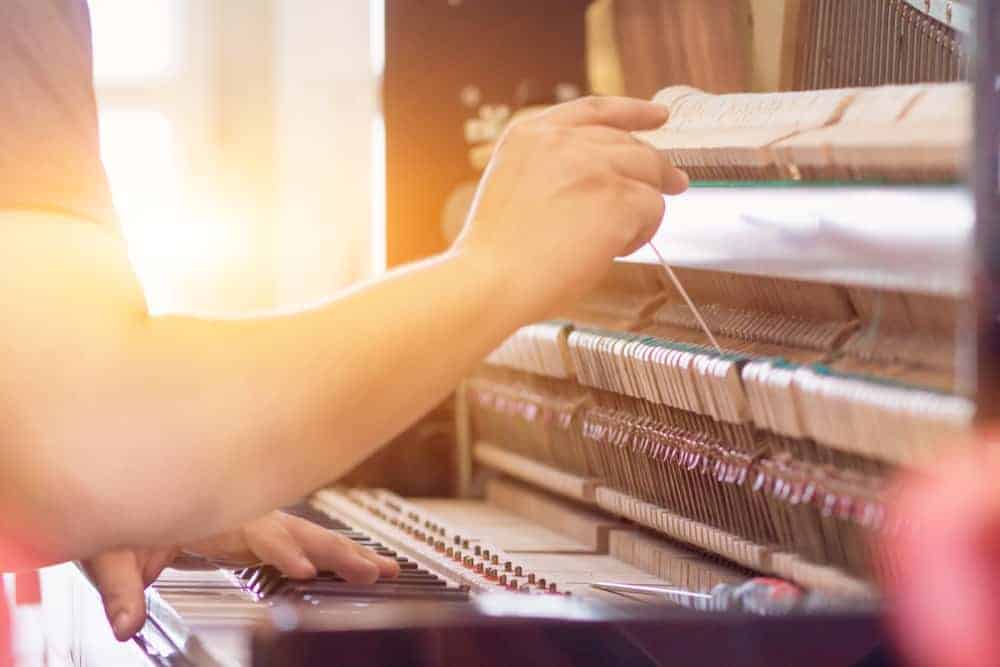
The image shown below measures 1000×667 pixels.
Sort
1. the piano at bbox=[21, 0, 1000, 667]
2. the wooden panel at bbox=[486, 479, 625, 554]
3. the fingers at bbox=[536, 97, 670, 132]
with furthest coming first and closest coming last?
the wooden panel at bbox=[486, 479, 625, 554]
the fingers at bbox=[536, 97, 670, 132]
the piano at bbox=[21, 0, 1000, 667]

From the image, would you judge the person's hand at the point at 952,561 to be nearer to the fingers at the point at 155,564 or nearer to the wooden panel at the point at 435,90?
the fingers at the point at 155,564

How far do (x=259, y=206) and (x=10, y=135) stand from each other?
943mm

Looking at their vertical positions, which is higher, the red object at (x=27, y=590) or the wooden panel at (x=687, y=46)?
the wooden panel at (x=687, y=46)

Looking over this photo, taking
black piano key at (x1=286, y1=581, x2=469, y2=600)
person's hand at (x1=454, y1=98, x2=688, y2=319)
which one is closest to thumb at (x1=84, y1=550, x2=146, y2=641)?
black piano key at (x1=286, y1=581, x2=469, y2=600)

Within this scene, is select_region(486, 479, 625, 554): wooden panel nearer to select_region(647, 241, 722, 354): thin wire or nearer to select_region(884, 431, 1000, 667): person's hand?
select_region(647, 241, 722, 354): thin wire

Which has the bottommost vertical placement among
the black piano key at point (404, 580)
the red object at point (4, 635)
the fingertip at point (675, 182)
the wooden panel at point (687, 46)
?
the red object at point (4, 635)

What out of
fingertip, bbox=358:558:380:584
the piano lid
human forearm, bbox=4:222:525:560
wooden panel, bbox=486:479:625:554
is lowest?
wooden panel, bbox=486:479:625:554

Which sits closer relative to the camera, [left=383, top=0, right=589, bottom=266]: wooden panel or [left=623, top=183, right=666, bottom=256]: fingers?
[left=623, top=183, right=666, bottom=256]: fingers

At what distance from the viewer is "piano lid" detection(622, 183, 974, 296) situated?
114cm

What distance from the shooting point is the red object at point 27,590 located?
213cm

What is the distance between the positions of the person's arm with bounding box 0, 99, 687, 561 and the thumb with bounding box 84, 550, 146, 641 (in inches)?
3.8

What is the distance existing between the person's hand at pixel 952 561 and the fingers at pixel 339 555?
478 millimetres

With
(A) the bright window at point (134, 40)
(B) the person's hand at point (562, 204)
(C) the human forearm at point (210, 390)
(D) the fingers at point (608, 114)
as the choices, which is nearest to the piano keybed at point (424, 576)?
(C) the human forearm at point (210, 390)

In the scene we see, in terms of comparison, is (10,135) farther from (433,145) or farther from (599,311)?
(433,145)
